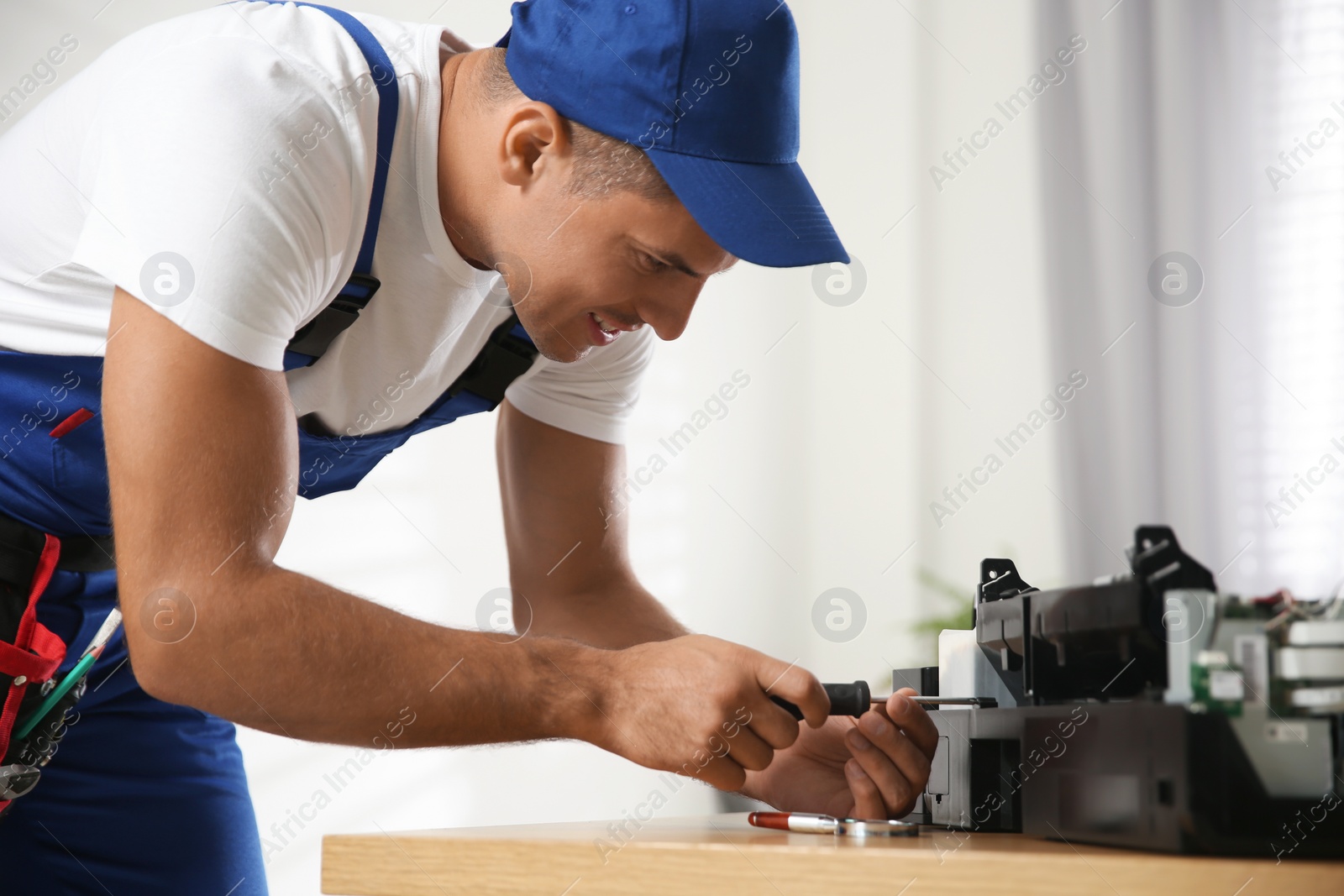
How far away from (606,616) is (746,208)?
0.54 metres

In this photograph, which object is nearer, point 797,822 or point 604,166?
point 797,822

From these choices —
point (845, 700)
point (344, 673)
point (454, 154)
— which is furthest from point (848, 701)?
point (454, 154)

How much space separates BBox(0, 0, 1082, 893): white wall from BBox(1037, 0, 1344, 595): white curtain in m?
0.12

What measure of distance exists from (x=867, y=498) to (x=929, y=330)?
0.46 metres

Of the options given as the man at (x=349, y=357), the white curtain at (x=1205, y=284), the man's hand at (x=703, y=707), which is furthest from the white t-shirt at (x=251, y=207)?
the white curtain at (x=1205, y=284)

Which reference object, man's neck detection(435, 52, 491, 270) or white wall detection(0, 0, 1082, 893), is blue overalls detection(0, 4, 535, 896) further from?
white wall detection(0, 0, 1082, 893)

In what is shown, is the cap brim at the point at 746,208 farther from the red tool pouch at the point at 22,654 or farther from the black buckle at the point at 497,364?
the red tool pouch at the point at 22,654

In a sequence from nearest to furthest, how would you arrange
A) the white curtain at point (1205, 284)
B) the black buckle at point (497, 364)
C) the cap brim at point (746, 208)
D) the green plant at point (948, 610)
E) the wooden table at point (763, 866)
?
the wooden table at point (763, 866) < the cap brim at point (746, 208) < the black buckle at point (497, 364) < the white curtain at point (1205, 284) < the green plant at point (948, 610)

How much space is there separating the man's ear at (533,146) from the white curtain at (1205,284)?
1644 millimetres

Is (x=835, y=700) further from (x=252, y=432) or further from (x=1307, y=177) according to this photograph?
(x=1307, y=177)

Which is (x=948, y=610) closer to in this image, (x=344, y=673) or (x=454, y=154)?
(x=454, y=154)

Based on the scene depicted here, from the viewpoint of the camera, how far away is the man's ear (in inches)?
35.8

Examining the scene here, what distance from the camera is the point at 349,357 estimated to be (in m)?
Answer: 1.00

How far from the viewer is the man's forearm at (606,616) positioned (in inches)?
46.3
